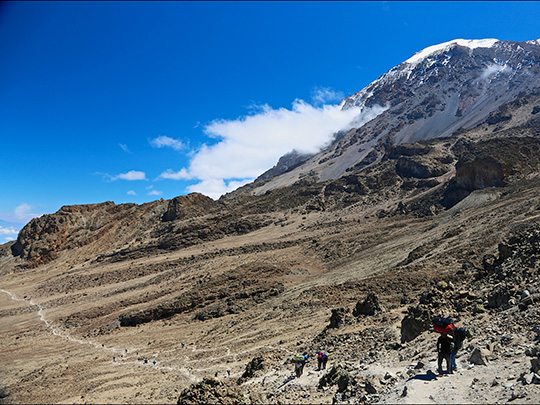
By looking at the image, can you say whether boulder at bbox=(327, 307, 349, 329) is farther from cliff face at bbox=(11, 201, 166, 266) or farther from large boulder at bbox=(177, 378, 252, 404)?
cliff face at bbox=(11, 201, 166, 266)

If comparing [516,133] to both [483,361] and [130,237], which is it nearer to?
[130,237]

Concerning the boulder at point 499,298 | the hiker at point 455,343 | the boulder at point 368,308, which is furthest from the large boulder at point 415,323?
the boulder at point 368,308

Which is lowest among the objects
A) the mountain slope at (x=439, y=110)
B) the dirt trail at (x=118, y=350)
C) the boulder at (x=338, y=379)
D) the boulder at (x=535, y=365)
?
the dirt trail at (x=118, y=350)

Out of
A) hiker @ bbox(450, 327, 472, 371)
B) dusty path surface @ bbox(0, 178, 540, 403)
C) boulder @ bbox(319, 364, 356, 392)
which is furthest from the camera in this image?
dusty path surface @ bbox(0, 178, 540, 403)

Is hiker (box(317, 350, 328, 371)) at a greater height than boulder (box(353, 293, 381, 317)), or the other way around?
boulder (box(353, 293, 381, 317))

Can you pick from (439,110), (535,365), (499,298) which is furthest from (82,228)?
(439,110)

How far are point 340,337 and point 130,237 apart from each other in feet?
232

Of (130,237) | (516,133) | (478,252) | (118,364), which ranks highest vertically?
(516,133)

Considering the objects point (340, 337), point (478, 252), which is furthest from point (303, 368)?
point (478, 252)

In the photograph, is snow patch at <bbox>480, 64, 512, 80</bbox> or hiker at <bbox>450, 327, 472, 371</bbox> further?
snow patch at <bbox>480, 64, 512, 80</bbox>

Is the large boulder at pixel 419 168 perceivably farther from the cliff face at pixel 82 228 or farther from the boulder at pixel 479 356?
the boulder at pixel 479 356

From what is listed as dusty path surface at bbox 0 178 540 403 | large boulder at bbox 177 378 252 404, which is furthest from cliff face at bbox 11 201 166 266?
large boulder at bbox 177 378 252 404

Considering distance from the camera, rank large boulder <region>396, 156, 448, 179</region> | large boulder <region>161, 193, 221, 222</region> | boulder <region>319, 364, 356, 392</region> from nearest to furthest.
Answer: boulder <region>319, 364, 356, 392</region> < large boulder <region>161, 193, 221, 222</region> < large boulder <region>396, 156, 448, 179</region>

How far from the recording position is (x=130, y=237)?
273 ft
